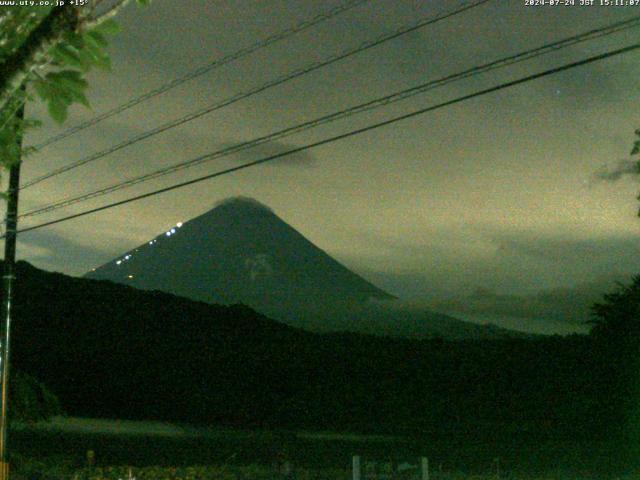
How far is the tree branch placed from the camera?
12.4 ft

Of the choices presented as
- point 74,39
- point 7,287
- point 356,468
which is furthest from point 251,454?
point 74,39

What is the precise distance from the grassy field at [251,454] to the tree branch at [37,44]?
36.8 feet

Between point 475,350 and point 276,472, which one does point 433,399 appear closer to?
point 475,350

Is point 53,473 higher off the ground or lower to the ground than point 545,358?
lower

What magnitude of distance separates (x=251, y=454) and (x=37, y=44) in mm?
22411

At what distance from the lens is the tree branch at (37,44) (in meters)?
3.79

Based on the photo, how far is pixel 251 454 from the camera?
82.4 ft

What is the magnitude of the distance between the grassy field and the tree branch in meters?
11.2

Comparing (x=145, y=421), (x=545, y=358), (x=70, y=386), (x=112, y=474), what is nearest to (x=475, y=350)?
(x=545, y=358)

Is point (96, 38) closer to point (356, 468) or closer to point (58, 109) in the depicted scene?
point (58, 109)

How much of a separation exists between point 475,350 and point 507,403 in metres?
5.24

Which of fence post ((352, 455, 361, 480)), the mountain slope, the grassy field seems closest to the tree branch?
fence post ((352, 455, 361, 480))

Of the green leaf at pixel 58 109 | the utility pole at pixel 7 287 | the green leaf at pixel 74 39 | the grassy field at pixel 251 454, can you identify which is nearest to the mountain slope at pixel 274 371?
the grassy field at pixel 251 454

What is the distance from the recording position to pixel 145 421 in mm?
41562
